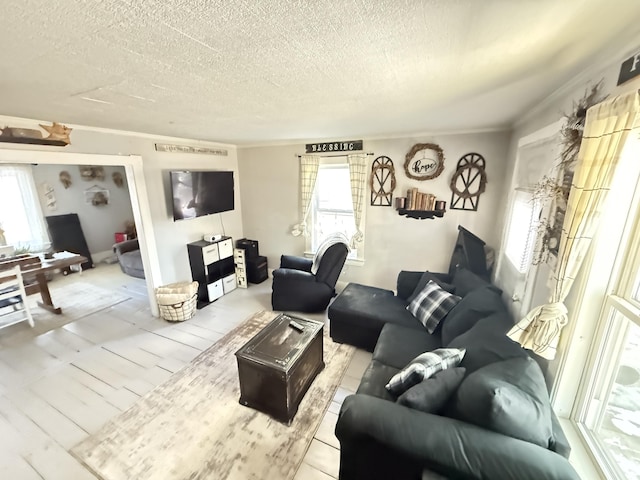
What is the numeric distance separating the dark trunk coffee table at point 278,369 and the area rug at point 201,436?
0.09 m

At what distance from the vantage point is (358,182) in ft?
11.8

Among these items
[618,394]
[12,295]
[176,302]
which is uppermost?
[618,394]

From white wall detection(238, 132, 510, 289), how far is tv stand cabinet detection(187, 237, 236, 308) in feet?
2.75

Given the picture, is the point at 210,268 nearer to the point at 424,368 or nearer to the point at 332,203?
the point at 332,203

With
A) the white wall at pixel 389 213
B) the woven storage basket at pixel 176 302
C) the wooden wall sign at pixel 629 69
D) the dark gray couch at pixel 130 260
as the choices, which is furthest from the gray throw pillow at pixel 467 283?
the dark gray couch at pixel 130 260

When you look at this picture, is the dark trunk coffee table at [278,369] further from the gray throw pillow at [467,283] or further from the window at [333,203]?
the window at [333,203]

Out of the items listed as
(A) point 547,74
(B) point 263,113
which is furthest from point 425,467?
(B) point 263,113

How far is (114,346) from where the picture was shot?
273 cm

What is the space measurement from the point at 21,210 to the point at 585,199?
7.16m

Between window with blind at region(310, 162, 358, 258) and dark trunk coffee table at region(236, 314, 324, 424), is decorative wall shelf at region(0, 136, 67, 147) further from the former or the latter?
window with blind at region(310, 162, 358, 258)

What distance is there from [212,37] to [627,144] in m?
1.59

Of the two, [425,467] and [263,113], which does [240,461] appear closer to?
[425,467]

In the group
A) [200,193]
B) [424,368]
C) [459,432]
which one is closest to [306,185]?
[200,193]

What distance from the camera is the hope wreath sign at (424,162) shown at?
10.5ft
